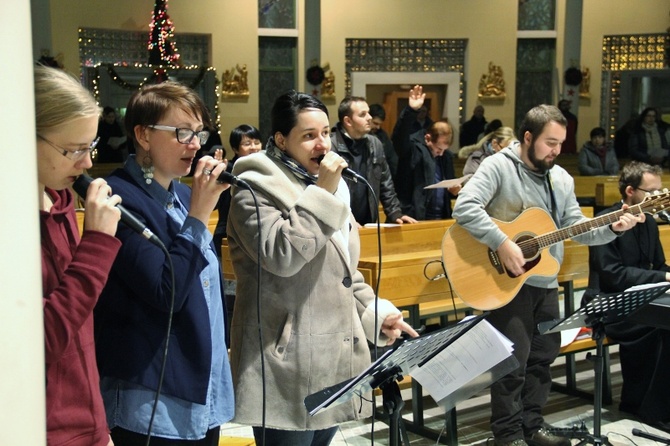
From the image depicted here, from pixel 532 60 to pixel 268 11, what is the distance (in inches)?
187

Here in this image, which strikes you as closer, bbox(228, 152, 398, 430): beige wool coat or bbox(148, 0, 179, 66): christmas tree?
bbox(228, 152, 398, 430): beige wool coat

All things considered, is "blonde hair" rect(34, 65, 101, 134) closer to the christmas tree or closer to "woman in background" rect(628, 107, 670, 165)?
the christmas tree

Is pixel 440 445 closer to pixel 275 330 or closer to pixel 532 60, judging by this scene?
pixel 275 330

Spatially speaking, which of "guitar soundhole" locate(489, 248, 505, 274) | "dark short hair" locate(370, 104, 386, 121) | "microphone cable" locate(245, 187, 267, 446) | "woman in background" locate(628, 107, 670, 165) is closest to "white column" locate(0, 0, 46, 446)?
"microphone cable" locate(245, 187, 267, 446)

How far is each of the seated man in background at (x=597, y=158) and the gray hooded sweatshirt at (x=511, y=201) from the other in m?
7.40

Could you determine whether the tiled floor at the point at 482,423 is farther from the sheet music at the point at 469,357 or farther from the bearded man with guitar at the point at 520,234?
the sheet music at the point at 469,357

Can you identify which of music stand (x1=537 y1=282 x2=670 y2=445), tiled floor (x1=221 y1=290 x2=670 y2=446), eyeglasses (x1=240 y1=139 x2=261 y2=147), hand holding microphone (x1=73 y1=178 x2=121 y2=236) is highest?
hand holding microphone (x1=73 y1=178 x2=121 y2=236)

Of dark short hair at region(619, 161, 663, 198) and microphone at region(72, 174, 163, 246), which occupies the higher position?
microphone at region(72, 174, 163, 246)

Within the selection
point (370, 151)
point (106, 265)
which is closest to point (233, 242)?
point (106, 265)

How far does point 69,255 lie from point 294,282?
87 centimetres

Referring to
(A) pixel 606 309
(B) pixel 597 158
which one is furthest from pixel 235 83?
(A) pixel 606 309

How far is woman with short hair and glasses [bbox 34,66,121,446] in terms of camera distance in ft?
5.54

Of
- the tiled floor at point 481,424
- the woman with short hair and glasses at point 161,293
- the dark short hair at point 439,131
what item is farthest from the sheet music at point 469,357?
the dark short hair at point 439,131

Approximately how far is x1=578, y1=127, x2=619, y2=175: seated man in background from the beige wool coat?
30.4 ft
